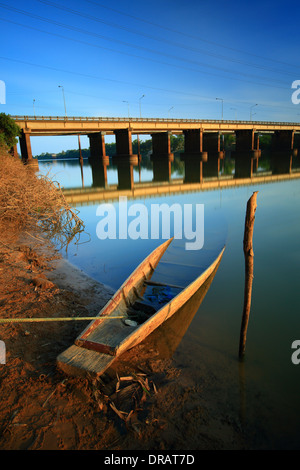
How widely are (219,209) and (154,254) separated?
35.2 feet

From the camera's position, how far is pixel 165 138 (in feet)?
214

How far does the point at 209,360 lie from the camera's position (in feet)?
16.4

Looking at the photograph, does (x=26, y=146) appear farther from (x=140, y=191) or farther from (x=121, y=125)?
(x=140, y=191)

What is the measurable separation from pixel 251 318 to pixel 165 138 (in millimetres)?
63723

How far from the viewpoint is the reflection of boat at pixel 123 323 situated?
4242 millimetres

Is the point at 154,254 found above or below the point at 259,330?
above

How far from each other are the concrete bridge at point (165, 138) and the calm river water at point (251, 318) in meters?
29.7

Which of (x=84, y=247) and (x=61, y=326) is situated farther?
(x=84, y=247)

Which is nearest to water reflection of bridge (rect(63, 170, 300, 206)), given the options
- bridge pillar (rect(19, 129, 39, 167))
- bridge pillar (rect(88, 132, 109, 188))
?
bridge pillar (rect(19, 129, 39, 167))

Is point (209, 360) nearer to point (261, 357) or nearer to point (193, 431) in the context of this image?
point (261, 357)

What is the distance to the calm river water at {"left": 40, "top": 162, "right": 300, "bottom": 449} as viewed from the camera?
13.5 feet

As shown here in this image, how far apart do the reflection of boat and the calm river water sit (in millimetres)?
792

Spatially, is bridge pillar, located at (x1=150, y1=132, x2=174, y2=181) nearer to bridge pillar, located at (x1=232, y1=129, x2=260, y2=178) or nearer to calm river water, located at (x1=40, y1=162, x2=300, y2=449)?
bridge pillar, located at (x1=232, y1=129, x2=260, y2=178)

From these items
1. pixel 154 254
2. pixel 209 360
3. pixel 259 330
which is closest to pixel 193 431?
pixel 209 360
